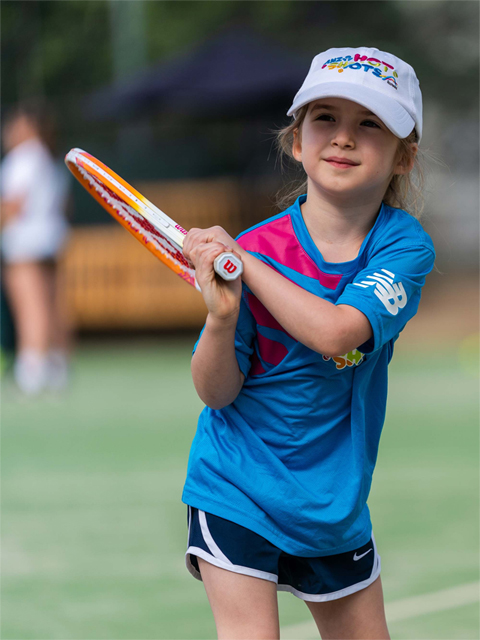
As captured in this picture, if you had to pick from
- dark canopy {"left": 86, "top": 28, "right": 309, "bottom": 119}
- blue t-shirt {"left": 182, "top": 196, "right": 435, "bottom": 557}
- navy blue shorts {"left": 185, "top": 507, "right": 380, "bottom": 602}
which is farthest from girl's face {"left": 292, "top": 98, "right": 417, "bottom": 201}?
dark canopy {"left": 86, "top": 28, "right": 309, "bottom": 119}

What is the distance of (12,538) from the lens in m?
4.34

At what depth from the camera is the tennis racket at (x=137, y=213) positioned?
2.30 metres

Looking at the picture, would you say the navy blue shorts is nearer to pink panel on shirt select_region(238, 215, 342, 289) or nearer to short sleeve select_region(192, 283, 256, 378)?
short sleeve select_region(192, 283, 256, 378)

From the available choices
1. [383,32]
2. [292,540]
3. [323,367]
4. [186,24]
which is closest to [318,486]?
[292,540]

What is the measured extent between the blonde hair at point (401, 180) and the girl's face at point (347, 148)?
7cm

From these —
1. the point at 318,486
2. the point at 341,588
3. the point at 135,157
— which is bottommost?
the point at 341,588

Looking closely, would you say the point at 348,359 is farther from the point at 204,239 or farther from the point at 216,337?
the point at 204,239

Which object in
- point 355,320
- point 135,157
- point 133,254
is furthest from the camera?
point 135,157

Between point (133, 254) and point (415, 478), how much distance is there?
668cm

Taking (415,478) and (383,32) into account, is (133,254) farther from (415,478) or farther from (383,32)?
(383,32)

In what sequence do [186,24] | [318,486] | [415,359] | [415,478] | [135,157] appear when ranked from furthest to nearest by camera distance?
[186,24], [135,157], [415,359], [415,478], [318,486]

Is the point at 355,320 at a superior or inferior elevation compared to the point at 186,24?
inferior

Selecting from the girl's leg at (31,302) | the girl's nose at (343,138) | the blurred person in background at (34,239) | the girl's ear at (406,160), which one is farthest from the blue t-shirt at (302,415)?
the girl's leg at (31,302)

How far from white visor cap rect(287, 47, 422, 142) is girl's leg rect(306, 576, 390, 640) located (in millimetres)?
1113
